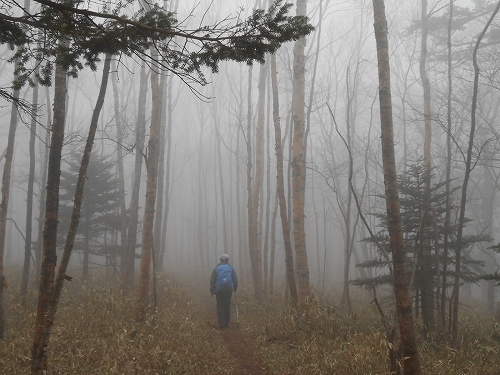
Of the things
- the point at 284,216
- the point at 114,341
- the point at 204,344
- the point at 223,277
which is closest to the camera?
the point at 114,341

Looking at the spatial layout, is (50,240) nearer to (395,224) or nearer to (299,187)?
(395,224)

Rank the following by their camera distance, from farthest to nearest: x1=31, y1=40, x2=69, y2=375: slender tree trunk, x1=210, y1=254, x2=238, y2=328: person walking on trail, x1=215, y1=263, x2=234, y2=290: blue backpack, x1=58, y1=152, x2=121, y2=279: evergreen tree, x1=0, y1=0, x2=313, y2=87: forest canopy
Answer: x1=58, y1=152, x2=121, y2=279: evergreen tree, x1=215, y1=263, x2=234, y2=290: blue backpack, x1=210, y1=254, x2=238, y2=328: person walking on trail, x1=31, y1=40, x2=69, y2=375: slender tree trunk, x1=0, y1=0, x2=313, y2=87: forest canopy

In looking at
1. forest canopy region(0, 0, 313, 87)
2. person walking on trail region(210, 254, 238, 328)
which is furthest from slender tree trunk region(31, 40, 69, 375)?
person walking on trail region(210, 254, 238, 328)

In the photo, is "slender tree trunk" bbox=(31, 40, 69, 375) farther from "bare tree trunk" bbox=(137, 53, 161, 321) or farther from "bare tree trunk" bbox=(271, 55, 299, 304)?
"bare tree trunk" bbox=(271, 55, 299, 304)

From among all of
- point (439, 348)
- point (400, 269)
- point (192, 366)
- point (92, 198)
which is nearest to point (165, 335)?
point (192, 366)

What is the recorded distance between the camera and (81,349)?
5730 mm

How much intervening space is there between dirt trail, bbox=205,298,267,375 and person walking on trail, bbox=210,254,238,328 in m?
0.28

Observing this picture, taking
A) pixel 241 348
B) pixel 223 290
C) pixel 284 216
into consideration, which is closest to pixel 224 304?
pixel 223 290

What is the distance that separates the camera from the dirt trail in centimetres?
616

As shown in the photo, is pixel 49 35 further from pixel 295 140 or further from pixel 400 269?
pixel 295 140

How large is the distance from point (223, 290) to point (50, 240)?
518cm

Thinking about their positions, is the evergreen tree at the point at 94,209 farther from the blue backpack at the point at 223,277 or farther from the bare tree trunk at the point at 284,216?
the bare tree trunk at the point at 284,216

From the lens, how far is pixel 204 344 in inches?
269

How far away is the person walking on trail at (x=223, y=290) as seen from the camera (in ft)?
30.5
